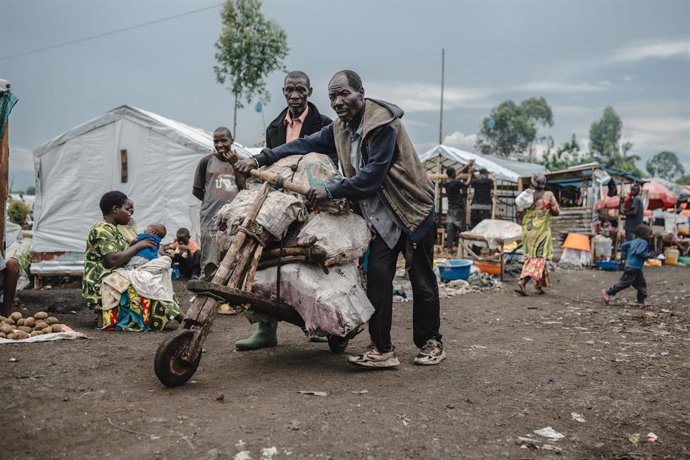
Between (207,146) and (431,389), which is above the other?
(207,146)

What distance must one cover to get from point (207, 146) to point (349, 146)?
6406 mm

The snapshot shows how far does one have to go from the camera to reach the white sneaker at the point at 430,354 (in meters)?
3.94

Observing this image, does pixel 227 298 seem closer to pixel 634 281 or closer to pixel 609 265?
pixel 634 281

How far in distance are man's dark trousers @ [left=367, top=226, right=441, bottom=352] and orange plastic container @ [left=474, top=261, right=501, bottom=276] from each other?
6796mm

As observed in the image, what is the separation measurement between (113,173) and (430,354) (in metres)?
7.93

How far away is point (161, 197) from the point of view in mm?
9938

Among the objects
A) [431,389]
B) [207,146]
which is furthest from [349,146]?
[207,146]

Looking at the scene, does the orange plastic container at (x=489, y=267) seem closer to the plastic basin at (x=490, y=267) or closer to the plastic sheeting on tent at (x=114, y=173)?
the plastic basin at (x=490, y=267)

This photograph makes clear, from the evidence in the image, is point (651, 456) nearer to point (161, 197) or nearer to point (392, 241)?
point (392, 241)

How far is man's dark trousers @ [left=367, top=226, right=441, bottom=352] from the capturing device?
12.1 ft

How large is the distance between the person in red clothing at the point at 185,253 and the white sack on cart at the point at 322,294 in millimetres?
5699

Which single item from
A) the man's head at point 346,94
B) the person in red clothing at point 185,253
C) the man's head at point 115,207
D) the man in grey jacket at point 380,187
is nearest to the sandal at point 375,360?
the man in grey jacket at point 380,187

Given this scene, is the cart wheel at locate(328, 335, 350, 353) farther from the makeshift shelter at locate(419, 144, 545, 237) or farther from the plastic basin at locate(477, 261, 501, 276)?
the makeshift shelter at locate(419, 144, 545, 237)

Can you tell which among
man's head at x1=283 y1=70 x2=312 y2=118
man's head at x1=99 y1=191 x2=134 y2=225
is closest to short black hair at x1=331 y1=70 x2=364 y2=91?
man's head at x1=283 y1=70 x2=312 y2=118
